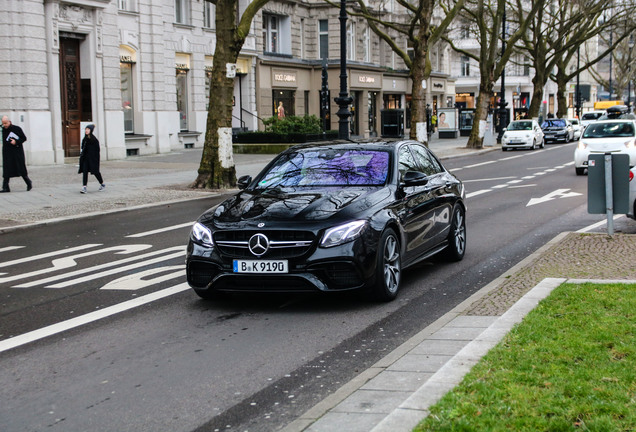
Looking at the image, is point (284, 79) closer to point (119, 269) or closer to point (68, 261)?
point (68, 261)

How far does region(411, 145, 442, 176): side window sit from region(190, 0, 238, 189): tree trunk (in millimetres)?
11034

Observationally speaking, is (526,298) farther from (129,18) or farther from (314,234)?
(129,18)

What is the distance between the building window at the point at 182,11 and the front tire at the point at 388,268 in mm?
33645

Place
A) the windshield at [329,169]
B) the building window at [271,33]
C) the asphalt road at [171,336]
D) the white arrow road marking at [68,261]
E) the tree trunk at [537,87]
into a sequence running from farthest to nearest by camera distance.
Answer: the tree trunk at [537,87]
the building window at [271,33]
the white arrow road marking at [68,261]
the windshield at [329,169]
the asphalt road at [171,336]

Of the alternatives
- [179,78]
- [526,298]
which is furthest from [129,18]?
[526,298]

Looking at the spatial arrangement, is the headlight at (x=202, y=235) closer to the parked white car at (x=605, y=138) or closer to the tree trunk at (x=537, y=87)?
the parked white car at (x=605, y=138)

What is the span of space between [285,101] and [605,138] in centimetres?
2758

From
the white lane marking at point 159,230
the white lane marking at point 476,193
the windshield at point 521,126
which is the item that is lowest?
the white lane marking at point 159,230

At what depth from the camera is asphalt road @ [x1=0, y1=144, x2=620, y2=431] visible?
5156 millimetres

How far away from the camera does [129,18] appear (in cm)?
3503

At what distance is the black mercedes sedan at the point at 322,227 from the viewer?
744 cm

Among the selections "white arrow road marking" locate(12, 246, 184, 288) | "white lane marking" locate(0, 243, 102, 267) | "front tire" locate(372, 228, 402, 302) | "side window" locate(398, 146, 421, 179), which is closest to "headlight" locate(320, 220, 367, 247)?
"front tire" locate(372, 228, 402, 302)

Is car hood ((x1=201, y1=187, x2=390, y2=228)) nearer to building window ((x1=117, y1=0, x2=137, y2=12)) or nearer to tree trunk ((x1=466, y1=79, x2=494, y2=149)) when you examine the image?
building window ((x1=117, y1=0, x2=137, y2=12))

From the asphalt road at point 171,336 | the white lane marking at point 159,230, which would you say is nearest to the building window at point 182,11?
the white lane marking at point 159,230
